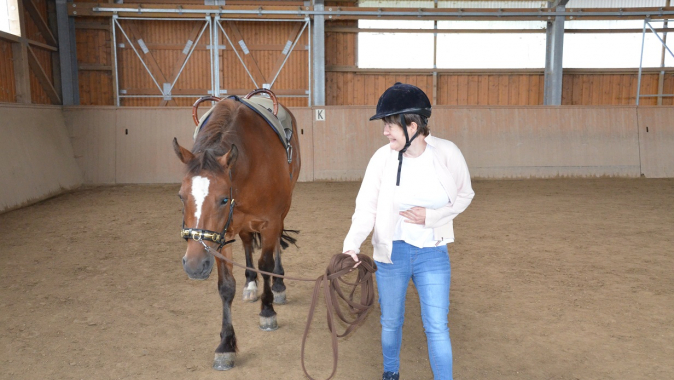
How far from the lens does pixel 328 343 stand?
325cm

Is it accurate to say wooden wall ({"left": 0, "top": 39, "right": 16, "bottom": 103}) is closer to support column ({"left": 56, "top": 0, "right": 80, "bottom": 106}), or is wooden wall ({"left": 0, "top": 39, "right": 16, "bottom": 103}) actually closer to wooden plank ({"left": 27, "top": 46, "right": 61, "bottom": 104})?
wooden plank ({"left": 27, "top": 46, "right": 61, "bottom": 104})

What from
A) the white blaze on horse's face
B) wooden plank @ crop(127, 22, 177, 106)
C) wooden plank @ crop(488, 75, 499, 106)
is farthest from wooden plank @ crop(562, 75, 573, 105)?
the white blaze on horse's face

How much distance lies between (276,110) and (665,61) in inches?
564

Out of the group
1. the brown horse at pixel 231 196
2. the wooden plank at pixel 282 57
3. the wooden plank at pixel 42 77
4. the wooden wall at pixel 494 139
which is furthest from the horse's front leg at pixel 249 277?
the wooden plank at pixel 282 57

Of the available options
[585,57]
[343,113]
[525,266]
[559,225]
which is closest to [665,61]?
[585,57]

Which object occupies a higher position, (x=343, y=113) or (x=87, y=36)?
(x=87, y=36)

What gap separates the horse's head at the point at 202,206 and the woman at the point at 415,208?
0.71m

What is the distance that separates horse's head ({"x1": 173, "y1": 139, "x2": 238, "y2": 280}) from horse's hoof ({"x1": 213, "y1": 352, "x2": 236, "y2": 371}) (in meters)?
0.71

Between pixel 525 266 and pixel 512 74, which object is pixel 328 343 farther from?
pixel 512 74

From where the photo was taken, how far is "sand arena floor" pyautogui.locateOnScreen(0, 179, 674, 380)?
2.90 metres

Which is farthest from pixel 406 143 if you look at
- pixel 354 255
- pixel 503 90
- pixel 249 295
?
pixel 503 90

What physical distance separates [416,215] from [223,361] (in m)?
1.52

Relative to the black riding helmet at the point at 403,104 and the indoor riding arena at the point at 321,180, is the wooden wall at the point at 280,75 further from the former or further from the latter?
the black riding helmet at the point at 403,104

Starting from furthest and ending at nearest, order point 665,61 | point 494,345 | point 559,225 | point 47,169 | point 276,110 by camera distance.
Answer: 1. point 665,61
2. point 47,169
3. point 559,225
4. point 276,110
5. point 494,345
